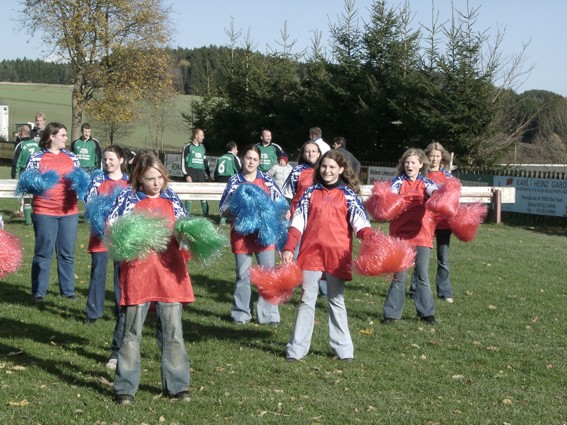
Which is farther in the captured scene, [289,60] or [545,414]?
[289,60]

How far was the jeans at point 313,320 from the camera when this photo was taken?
7.57 metres

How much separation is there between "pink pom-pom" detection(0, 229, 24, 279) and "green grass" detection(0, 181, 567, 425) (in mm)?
963

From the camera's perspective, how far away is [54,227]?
9.87 metres

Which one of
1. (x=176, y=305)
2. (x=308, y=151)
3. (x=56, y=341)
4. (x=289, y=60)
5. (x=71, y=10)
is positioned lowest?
(x=56, y=341)

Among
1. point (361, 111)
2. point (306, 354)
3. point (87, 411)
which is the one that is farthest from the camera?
point (361, 111)

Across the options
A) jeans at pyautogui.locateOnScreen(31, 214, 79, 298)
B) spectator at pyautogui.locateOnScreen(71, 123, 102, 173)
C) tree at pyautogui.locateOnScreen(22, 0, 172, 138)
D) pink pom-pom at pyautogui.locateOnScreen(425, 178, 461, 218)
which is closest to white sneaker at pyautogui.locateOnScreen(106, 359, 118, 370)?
jeans at pyautogui.locateOnScreen(31, 214, 79, 298)

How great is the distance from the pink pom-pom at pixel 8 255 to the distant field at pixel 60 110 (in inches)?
1754

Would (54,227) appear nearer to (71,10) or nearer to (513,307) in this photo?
(513,307)

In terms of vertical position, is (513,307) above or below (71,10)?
below

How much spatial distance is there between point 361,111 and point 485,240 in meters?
12.7

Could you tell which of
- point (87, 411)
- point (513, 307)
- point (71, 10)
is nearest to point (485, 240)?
point (513, 307)

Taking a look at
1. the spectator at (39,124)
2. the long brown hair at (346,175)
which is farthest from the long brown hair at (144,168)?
the spectator at (39,124)

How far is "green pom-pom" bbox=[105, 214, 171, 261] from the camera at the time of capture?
236 inches

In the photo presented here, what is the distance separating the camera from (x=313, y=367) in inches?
293
